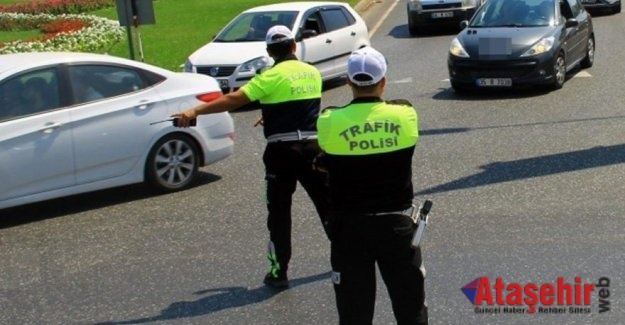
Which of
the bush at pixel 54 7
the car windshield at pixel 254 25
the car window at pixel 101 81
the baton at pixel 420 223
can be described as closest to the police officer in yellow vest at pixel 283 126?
the baton at pixel 420 223

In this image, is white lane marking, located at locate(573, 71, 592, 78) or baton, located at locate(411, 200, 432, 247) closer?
baton, located at locate(411, 200, 432, 247)

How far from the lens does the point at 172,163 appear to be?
10.4m

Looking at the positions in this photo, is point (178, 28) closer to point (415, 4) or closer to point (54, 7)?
point (54, 7)

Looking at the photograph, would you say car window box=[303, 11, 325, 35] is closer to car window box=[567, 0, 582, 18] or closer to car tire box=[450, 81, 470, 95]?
car tire box=[450, 81, 470, 95]

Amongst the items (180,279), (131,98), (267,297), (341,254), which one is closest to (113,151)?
(131,98)

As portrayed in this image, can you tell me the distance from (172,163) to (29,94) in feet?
5.18

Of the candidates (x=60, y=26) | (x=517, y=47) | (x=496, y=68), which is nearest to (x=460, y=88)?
(x=496, y=68)

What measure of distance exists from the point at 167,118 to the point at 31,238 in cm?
197

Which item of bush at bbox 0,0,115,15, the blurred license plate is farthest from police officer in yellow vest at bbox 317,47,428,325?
bush at bbox 0,0,115,15

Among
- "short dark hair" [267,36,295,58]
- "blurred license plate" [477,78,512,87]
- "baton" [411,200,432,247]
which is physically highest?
"short dark hair" [267,36,295,58]

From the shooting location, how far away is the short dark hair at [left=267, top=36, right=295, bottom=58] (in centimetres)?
695

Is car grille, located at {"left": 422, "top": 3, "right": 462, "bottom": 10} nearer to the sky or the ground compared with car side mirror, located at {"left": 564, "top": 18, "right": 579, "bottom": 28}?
nearer to the ground

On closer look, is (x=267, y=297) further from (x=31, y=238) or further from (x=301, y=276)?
(x=31, y=238)

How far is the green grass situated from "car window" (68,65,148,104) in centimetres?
1029
